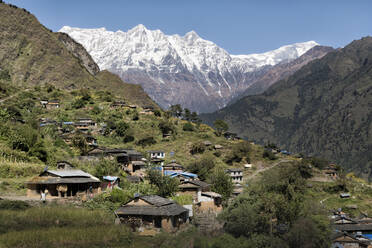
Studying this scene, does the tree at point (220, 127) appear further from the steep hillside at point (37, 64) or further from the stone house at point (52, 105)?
the steep hillside at point (37, 64)

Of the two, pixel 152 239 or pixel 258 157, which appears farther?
pixel 258 157

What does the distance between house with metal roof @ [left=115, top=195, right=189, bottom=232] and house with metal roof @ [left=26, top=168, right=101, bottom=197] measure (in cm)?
726

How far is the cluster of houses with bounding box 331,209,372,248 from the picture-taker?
4981 cm

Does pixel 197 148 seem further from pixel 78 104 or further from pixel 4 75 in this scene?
pixel 4 75

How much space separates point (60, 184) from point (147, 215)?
10.8 metres

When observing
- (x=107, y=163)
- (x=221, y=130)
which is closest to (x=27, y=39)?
(x=221, y=130)

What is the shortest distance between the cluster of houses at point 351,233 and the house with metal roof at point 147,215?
18.8 m

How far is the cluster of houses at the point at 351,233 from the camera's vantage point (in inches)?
1961

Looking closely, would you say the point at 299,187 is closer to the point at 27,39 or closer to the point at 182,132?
the point at 182,132

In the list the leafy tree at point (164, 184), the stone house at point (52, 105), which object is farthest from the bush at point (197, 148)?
the leafy tree at point (164, 184)

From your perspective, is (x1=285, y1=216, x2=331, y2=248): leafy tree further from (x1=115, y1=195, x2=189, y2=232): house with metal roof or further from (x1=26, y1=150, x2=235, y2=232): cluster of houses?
(x1=26, y1=150, x2=235, y2=232): cluster of houses

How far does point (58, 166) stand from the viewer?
5903cm

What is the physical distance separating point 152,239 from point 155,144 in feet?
239

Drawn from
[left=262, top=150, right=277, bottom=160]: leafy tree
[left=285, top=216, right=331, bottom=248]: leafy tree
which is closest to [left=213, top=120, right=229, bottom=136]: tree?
[left=262, top=150, right=277, bottom=160]: leafy tree
